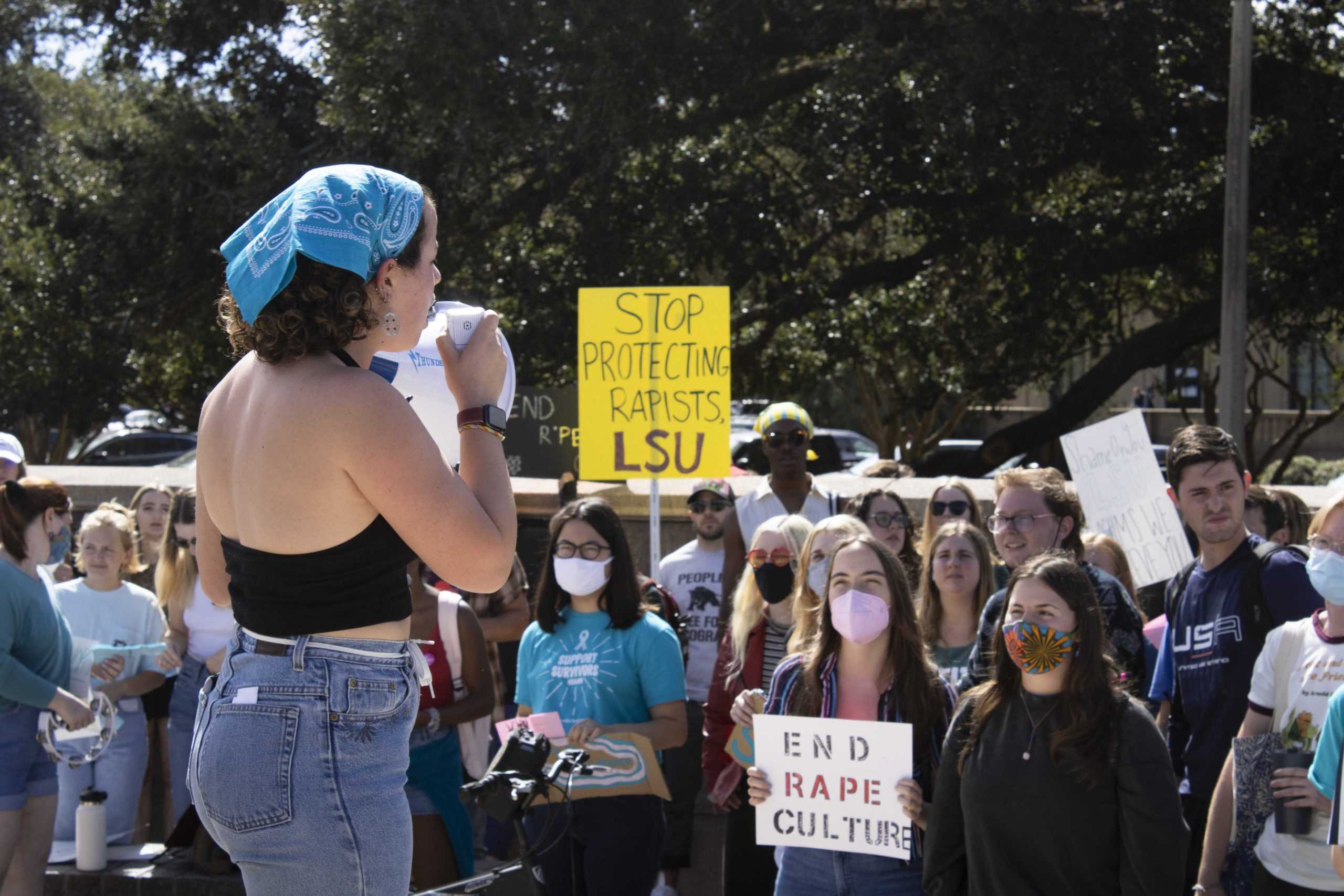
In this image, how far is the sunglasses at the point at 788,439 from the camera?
7.07m

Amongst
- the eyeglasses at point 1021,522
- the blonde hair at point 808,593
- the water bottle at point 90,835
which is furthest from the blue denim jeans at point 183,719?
the eyeglasses at point 1021,522

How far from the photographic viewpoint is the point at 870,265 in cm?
1571

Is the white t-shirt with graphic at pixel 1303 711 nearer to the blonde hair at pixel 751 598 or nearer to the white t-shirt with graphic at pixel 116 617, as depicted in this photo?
the blonde hair at pixel 751 598

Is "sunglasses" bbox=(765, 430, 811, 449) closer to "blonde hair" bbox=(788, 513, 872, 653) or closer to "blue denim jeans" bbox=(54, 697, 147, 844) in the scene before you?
"blonde hair" bbox=(788, 513, 872, 653)

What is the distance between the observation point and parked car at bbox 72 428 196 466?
29375 millimetres

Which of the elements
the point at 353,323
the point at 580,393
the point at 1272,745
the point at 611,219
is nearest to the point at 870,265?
the point at 611,219

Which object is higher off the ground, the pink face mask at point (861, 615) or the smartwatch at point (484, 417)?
the smartwatch at point (484, 417)

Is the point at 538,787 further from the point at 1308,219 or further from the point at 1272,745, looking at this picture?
the point at 1308,219

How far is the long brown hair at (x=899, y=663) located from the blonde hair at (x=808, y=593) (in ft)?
0.66

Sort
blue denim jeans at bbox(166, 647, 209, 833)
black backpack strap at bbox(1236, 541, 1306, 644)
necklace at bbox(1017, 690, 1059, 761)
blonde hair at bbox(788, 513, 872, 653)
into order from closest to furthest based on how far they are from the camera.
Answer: necklace at bbox(1017, 690, 1059, 761)
black backpack strap at bbox(1236, 541, 1306, 644)
blonde hair at bbox(788, 513, 872, 653)
blue denim jeans at bbox(166, 647, 209, 833)

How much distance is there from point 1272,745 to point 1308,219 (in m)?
10.7

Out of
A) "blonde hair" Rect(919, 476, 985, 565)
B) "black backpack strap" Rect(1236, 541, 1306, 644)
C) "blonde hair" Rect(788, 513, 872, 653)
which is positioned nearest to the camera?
"black backpack strap" Rect(1236, 541, 1306, 644)

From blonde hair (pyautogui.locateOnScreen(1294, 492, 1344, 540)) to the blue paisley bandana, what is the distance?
3.06 metres

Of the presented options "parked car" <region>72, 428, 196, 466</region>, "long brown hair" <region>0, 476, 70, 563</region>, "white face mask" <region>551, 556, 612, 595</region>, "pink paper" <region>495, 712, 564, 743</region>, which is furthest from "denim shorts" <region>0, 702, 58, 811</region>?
"parked car" <region>72, 428, 196, 466</region>
